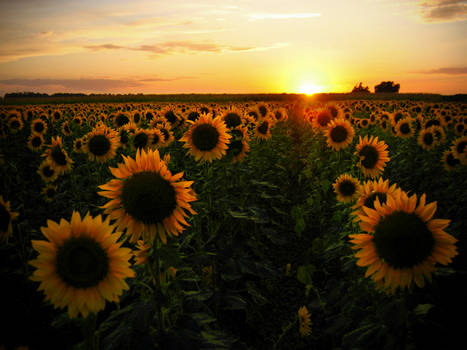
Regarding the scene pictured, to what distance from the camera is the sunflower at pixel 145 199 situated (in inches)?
Result: 77.2

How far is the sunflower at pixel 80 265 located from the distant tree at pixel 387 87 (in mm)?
103890

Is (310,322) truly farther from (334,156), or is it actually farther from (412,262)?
(334,156)

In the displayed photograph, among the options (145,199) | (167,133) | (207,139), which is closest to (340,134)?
(167,133)

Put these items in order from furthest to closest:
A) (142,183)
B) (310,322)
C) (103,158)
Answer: (103,158)
(310,322)
(142,183)

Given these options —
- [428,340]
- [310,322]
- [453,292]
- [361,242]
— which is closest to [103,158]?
[310,322]

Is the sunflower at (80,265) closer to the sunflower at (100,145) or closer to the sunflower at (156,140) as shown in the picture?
the sunflower at (100,145)

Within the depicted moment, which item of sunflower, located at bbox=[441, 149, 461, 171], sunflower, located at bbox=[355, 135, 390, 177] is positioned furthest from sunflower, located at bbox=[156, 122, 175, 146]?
sunflower, located at bbox=[441, 149, 461, 171]

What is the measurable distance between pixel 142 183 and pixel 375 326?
2.16 metres

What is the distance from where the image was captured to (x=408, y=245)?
196 centimetres

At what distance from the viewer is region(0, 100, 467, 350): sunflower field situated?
72.0 inches

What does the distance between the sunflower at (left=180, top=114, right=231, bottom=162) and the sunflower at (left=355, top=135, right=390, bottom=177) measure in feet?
8.55

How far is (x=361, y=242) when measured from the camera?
216 centimetres

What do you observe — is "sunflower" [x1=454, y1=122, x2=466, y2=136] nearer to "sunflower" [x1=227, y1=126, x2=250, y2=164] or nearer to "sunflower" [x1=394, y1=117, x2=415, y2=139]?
"sunflower" [x1=394, y1=117, x2=415, y2=139]

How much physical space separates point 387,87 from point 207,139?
102528 millimetres
